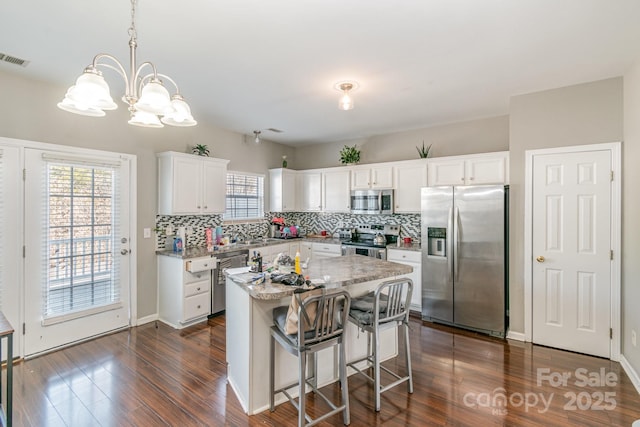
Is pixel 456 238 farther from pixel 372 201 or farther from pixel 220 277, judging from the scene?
pixel 220 277

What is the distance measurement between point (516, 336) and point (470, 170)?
210cm

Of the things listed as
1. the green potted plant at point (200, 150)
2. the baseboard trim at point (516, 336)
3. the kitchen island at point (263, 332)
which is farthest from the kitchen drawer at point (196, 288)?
the baseboard trim at point (516, 336)

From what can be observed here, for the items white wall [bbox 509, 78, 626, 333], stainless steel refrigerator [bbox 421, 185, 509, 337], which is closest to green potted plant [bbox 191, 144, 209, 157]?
stainless steel refrigerator [bbox 421, 185, 509, 337]

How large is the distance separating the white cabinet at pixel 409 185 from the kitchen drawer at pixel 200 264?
2.82m

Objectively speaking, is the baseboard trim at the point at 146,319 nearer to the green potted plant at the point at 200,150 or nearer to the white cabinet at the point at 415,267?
the green potted plant at the point at 200,150

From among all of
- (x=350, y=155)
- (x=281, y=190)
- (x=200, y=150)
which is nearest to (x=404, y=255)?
(x=350, y=155)

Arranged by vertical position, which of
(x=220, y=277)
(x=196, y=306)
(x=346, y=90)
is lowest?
(x=196, y=306)

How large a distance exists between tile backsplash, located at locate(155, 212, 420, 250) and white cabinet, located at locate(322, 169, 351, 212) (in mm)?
369

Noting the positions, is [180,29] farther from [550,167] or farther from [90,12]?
[550,167]

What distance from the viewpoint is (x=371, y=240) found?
542 cm

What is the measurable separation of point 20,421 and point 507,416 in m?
3.46

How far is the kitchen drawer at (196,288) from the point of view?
3.91 meters

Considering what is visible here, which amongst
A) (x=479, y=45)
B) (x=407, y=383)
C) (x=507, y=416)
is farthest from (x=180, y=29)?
(x=507, y=416)

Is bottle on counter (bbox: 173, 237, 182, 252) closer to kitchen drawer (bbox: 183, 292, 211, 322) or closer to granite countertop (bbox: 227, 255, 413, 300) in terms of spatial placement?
kitchen drawer (bbox: 183, 292, 211, 322)
